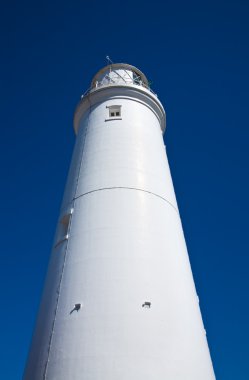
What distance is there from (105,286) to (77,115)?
27.6 feet

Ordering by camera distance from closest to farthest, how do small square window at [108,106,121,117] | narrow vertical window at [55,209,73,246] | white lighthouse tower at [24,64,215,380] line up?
1. white lighthouse tower at [24,64,215,380]
2. narrow vertical window at [55,209,73,246]
3. small square window at [108,106,121,117]

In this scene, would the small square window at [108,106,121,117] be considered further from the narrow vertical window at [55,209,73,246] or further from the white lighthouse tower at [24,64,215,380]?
the narrow vertical window at [55,209,73,246]

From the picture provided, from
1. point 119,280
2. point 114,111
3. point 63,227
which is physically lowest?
point 119,280

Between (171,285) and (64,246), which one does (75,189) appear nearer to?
(64,246)

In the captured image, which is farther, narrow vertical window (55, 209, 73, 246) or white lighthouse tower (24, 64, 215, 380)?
narrow vertical window (55, 209, 73, 246)

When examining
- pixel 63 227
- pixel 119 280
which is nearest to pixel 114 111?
pixel 63 227

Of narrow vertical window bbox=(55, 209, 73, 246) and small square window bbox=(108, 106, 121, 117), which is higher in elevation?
small square window bbox=(108, 106, 121, 117)

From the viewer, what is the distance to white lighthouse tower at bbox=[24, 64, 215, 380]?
5836 millimetres

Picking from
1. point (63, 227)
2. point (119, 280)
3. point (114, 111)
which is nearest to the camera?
point (119, 280)

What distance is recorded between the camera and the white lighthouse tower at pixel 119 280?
230 inches

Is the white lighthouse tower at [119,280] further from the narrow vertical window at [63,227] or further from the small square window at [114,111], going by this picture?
the small square window at [114,111]

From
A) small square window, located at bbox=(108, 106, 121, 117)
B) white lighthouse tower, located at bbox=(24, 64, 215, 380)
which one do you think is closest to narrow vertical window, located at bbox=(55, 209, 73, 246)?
white lighthouse tower, located at bbox=(24, 64, 215, 380)

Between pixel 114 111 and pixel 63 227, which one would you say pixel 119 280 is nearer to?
Result: pixel 63 227

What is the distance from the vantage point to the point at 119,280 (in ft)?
22.0
